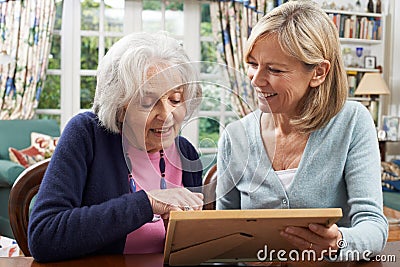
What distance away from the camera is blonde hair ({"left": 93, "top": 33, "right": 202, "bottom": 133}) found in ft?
3.85

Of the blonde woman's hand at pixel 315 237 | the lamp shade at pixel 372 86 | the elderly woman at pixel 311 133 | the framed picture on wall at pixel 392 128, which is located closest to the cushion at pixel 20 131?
the lamp shade at pixel 372 86

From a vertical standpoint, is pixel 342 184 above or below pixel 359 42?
below

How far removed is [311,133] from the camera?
145 cm

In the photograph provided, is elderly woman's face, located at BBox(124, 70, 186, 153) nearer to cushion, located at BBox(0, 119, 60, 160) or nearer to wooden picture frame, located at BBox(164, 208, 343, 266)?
wooden picture frame, located at BBox(164, 208, 343, 266)

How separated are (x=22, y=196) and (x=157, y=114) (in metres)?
0.47

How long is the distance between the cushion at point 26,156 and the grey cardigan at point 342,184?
325 cm

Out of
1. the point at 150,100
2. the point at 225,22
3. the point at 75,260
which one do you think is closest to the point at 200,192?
the point at 150,100

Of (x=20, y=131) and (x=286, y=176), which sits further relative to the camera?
(x=20, y=131)

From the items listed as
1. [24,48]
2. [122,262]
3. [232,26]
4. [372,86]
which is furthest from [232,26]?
[122,262]

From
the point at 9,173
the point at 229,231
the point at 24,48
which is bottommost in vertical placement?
the point at 9,173

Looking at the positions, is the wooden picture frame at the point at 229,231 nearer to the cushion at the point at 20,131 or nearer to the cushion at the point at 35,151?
the cushion at the point at 35,151

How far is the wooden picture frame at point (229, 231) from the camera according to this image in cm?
93

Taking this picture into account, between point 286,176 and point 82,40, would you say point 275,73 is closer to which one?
point 286,176

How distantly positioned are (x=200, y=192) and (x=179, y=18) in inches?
180
